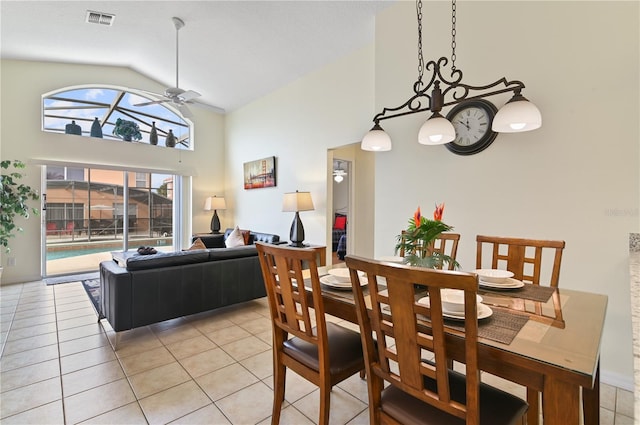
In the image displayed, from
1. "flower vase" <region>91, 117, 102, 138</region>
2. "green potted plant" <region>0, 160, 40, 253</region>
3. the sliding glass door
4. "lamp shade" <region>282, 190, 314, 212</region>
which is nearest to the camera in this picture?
"green potted plant" <region>0, 160, 40, 253</region>

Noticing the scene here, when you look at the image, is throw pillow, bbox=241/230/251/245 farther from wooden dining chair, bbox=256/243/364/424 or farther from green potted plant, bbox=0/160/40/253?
wooden dining chair, bbox=256/243/364/424

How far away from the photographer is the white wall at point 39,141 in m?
4.58

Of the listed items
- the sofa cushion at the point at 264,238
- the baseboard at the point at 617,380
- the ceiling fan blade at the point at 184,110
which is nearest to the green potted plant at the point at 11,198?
the ceiling fan blade at the point at 184,110

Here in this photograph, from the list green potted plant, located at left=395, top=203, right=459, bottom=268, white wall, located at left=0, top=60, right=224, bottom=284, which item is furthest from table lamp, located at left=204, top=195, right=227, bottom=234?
green potted plant, located at left=395, top=203, right=459, bottom=268

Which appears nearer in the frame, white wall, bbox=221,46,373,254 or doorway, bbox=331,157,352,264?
white wall, bbox=221,46,373,254

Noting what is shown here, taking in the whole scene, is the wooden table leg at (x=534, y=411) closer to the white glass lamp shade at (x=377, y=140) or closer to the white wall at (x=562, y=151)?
the white wall at (x=562, y=151)

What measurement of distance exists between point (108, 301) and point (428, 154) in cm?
331

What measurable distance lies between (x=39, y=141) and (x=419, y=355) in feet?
20.8

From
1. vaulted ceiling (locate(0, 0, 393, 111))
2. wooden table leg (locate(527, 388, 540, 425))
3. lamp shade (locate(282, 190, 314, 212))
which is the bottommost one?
wooden table leg (locate(527, 388, 540, 425))

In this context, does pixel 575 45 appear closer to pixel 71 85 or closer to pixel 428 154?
pixel 428 154

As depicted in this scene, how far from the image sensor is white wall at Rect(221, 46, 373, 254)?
4.10 meters

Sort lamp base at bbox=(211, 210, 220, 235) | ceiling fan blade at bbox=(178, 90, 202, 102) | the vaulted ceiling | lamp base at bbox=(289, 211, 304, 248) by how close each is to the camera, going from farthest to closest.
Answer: lamp base at bbox=(211, 210, 220, 235)
lamp base at bbox=(289, 211, 304, 248)
ceiling fan blade at bbox=(178, 90, 202, 102)
the vaulted ceiling

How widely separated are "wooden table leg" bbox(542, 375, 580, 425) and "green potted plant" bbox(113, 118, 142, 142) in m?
6.67

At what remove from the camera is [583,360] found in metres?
0.87
